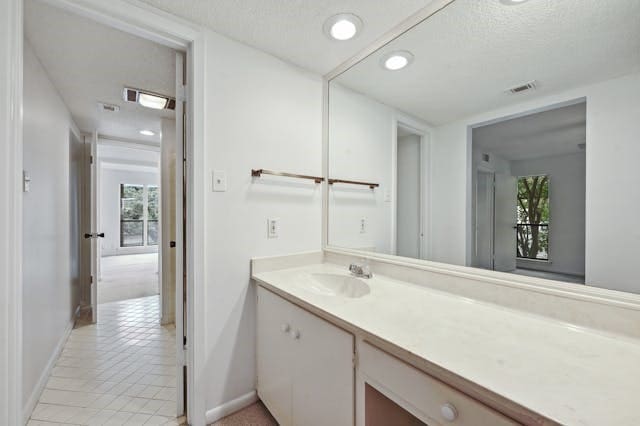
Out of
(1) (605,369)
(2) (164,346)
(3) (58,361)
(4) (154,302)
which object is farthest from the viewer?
(4) (154,302)

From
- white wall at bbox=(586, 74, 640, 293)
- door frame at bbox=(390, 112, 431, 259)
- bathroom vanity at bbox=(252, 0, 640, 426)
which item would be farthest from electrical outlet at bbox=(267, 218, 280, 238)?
white wall at bbox=(586, 74, 640, 293)

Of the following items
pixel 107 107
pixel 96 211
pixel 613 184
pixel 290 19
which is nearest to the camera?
pixel 613 184

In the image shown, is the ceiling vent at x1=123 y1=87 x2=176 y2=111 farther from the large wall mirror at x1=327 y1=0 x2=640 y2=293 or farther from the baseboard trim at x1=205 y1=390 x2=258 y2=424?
the baseboard trim at x1=205 y1=390 x2=258 y2=424

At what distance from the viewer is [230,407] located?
1.51m

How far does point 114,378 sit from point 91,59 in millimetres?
2164

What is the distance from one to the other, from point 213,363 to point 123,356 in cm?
130

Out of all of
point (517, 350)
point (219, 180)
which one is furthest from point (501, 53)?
point (219, 180)

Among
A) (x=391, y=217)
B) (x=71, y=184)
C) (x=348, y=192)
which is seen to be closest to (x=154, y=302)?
(x=71, y=184)

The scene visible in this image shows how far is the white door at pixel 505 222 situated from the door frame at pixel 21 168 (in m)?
1.41

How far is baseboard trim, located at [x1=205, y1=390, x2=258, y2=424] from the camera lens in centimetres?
145

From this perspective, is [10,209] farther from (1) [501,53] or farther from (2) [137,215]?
(2) [137,215]

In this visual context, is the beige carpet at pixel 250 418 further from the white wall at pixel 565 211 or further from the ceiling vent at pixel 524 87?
the ceiling vent at pixel 524 87

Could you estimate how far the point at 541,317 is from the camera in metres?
0.94

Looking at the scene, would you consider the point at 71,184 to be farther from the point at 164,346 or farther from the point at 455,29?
the point at 455,29
